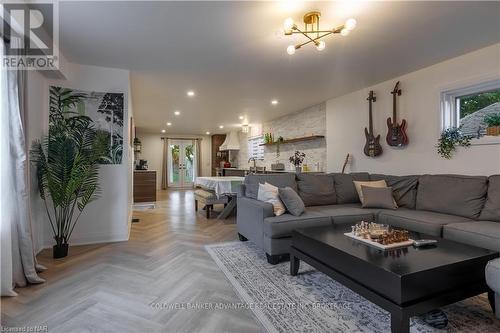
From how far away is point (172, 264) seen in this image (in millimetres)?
2805

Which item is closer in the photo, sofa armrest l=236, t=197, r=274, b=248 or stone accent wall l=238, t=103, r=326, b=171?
sofa armrest l=236, t=197, r=274, b=248

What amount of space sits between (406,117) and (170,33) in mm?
3428

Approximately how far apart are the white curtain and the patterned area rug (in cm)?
177

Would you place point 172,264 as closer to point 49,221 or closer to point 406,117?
point 49,221

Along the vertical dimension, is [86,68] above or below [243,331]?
above

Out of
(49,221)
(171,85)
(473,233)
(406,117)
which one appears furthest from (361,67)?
(49,221)

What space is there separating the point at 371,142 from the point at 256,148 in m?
4.65

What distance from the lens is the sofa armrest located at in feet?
9.66

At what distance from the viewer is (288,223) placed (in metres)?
2.77

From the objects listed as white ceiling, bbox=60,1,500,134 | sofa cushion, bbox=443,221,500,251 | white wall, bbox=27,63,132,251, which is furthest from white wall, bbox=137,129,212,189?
sofa cushion, bbox=443,221,500,251

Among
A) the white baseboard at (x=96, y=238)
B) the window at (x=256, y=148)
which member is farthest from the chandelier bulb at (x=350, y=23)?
the window at (x=256, y=148)

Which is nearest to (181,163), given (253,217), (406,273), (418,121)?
(253,217)

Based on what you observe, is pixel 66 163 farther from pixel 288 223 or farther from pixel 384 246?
pixel 384 246

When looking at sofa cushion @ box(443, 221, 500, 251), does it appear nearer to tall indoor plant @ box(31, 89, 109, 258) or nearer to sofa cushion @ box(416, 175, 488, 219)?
sofa cushion @ box(416, 175, 488, 219)
